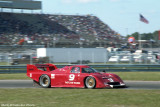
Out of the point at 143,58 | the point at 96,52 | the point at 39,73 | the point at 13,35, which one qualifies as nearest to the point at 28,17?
the point at 13,35

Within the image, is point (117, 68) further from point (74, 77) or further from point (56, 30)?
point (56, 30)

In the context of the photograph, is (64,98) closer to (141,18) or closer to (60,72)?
(60,72)

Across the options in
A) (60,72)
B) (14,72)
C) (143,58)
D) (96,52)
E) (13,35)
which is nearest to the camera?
(60,72)

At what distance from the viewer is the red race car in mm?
11742

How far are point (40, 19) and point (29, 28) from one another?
398cm

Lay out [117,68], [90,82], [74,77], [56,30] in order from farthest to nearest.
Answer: [56,30]
[117,68]
[74,77]
[90,82]

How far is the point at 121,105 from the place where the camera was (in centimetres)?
771

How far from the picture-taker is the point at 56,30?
4178 cm

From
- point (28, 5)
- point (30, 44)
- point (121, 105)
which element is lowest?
point (121, 105)

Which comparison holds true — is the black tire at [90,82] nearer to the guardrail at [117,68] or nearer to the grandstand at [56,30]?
the guardrail at [117,68]

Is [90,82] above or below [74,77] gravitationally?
below

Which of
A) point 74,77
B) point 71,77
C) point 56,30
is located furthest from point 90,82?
point 56,30

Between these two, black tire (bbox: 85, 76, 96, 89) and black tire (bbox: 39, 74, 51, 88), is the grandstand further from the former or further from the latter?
black tire (bbox: 85, 76, 96, 89)

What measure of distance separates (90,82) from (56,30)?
3040cm
